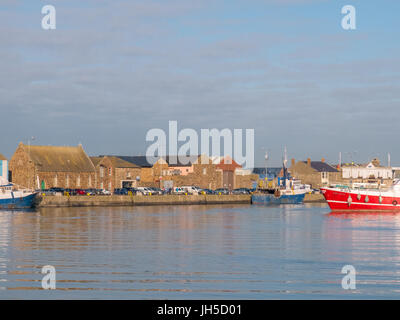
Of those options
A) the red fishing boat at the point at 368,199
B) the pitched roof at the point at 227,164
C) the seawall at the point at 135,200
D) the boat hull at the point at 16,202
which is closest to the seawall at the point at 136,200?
the seawall at the point at 135,200

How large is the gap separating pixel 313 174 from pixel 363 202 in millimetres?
93967

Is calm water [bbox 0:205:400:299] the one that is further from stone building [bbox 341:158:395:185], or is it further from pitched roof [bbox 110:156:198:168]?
stone building [bbox 341:158:395:185]

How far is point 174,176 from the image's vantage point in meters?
161

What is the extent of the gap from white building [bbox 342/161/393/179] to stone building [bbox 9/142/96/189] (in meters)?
80.6

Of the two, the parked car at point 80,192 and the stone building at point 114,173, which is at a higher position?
the stone building at point 114,173

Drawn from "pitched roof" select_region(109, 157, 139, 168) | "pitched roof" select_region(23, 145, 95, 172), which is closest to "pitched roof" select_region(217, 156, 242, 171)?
"pitched roof" select_region(109, 157, 139, 168)

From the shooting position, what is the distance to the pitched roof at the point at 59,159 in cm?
13375

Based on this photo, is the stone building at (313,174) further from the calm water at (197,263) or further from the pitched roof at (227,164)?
the calm water at (197,263)

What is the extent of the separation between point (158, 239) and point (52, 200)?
6969cm

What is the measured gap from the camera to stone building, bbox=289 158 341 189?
18769cm

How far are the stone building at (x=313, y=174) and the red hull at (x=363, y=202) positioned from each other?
90323 millimetres

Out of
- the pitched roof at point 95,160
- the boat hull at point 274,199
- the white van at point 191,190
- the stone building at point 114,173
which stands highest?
the pitched roof at point 95,160
